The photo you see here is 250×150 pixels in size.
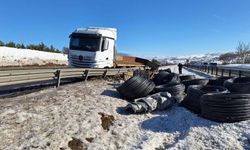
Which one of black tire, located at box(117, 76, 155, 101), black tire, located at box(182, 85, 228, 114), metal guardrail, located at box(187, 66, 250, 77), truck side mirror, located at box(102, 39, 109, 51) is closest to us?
black tire, located at box(182, 85, 228, 114)

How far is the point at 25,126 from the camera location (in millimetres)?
6949

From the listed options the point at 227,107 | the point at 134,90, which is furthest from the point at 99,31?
the point at 227,107

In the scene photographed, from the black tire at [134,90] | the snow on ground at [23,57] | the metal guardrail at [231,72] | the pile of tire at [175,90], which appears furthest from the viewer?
the snow on ground at [23,57]

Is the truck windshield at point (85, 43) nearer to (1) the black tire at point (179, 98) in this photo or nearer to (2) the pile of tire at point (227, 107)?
(1) the black tire at point (179, 98)

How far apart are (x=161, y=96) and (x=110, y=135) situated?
372cm

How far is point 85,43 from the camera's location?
2177 cm

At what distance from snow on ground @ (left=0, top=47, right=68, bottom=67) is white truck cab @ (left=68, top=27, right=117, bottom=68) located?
18.8 m

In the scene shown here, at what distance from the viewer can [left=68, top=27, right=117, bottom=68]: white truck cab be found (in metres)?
21.4

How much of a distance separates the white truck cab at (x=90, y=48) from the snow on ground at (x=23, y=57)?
18803mm

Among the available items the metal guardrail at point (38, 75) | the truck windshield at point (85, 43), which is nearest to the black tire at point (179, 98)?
the metal guardrail at point (38, 75)

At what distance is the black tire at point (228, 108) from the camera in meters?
8.34

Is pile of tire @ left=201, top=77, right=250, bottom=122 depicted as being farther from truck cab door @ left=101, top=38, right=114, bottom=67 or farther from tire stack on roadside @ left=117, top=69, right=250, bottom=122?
truck cab door @ left=101, top=38, right=114, bottom=67

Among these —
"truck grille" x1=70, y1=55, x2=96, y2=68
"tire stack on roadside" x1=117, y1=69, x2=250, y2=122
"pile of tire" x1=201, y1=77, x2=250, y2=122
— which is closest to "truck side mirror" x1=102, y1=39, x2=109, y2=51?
"truck grille" x1=70, y1=55, x2=96, y2=68

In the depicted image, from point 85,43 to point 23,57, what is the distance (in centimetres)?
2721
